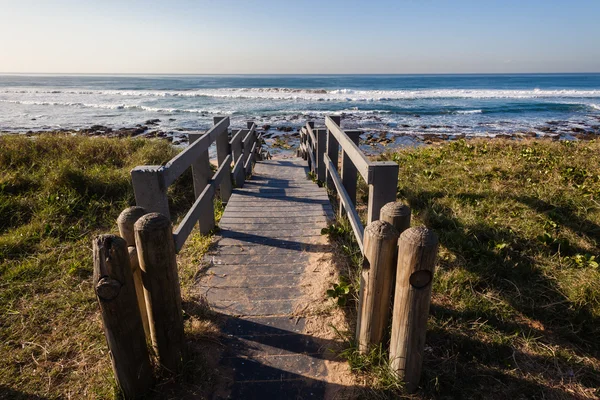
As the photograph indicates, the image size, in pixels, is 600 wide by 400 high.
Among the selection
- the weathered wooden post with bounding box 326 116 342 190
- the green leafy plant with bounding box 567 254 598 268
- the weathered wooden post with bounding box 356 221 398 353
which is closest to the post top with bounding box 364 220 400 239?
the weathered wooden post with bounding box 356 221 398 353

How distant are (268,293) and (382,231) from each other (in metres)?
1.60

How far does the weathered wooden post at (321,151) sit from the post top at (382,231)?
14.6ft

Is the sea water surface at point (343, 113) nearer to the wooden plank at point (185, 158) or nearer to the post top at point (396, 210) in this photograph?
the wooden plank at point (185, 158)

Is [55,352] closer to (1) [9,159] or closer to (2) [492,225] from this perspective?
(2) [492,225]

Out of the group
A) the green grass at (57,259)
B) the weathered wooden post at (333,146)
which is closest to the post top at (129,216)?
the green grass at (57,259)

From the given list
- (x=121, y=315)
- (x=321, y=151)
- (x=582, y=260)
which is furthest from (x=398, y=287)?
(x=321, y=151)

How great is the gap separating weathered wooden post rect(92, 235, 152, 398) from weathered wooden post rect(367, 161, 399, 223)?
1799 mm

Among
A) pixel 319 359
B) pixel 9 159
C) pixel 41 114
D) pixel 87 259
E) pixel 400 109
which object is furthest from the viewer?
pixel 400 109

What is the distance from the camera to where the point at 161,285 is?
214 cm

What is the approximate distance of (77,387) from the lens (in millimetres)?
2359

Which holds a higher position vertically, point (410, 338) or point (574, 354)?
point (410, 338)

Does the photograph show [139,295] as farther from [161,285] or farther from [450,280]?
[450,280]

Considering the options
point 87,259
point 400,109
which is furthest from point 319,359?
point 400,109

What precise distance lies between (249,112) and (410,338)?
29.2m
